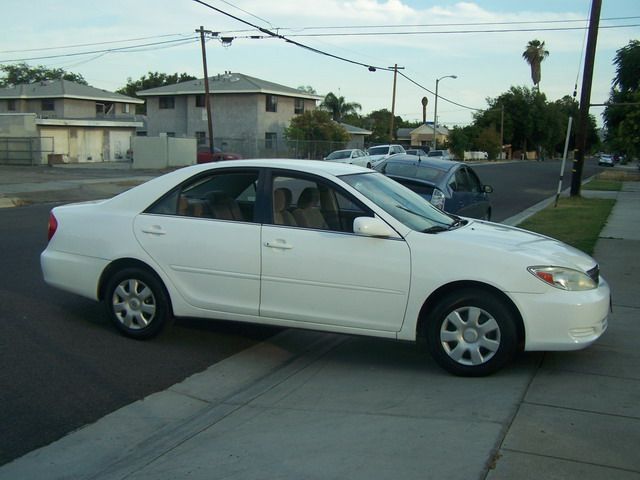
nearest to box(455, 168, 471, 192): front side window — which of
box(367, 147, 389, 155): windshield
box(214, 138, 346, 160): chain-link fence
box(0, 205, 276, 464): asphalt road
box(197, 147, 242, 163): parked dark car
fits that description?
box(0, 205, 276, 464): asphalt road

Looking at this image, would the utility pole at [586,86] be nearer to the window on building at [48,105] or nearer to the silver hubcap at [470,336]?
the silver hubcap at [470,336]

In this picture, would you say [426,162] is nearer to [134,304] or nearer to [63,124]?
[134,304]

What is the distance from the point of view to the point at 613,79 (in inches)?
1769

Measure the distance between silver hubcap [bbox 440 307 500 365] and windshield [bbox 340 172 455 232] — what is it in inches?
30.6

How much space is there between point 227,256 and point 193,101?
56.2 metres

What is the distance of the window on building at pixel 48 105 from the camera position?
60312mm

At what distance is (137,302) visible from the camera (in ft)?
21.0

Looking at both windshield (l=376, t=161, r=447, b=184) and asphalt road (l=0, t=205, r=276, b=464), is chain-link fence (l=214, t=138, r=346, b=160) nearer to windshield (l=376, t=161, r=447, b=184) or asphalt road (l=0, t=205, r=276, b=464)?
windshield (l=376, t=161, r=447, b=184)

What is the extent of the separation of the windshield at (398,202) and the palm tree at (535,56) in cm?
10277

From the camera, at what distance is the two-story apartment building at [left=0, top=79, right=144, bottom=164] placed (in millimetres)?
49188

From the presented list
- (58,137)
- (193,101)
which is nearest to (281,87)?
(193,101)

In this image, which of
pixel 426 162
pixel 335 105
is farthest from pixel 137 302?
pixel 335 105

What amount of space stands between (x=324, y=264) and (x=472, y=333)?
1245 mm

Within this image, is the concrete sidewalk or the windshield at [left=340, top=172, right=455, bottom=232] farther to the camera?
the windshield at [left=340, top=172, right=455, bottom=232]
